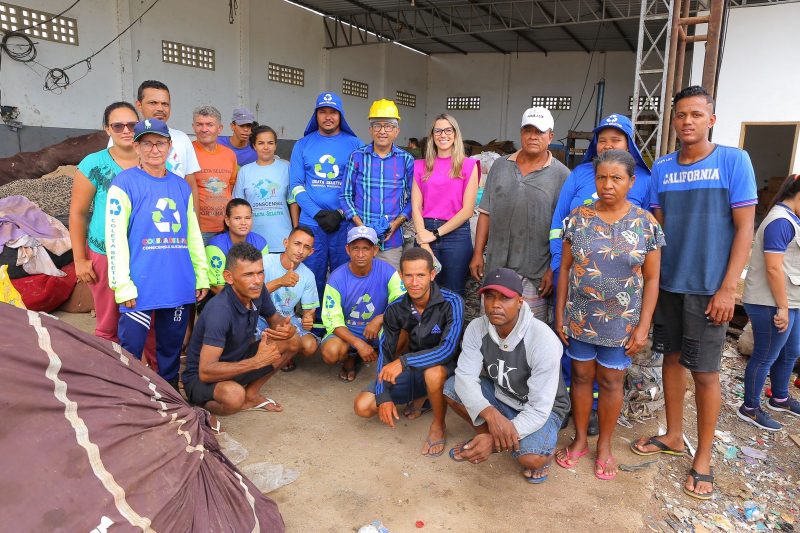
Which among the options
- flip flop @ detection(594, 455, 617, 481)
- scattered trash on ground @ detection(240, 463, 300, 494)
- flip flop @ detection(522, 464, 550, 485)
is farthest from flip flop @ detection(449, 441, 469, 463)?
scattered trash on ground @ detection(240, 463, 300, 494)

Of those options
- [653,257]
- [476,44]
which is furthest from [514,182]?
[476,44]

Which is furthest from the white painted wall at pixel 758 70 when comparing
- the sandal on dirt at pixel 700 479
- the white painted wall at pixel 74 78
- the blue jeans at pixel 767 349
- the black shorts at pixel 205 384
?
the white painted wall at pixel 74 78

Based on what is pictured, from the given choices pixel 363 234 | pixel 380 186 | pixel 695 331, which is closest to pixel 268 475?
pixel 363 234

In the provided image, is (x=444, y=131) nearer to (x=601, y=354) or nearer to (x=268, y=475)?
(x=601, y=354)

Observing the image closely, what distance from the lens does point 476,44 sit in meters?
18.5

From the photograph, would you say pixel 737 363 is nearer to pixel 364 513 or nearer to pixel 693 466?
pixel 693 466

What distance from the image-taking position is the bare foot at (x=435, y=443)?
9.79ft

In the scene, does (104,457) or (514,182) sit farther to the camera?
(514,182)

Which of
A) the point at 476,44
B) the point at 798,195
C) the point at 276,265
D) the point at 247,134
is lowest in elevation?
the point at 276,265

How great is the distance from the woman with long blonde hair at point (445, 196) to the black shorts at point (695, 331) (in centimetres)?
150

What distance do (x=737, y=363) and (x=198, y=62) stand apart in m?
12.1

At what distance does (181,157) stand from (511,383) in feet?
8.60

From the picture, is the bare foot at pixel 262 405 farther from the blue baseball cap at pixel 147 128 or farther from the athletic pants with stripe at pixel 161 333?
the blue baseball cap at pixel 147 128

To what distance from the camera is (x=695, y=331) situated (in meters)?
2.63
